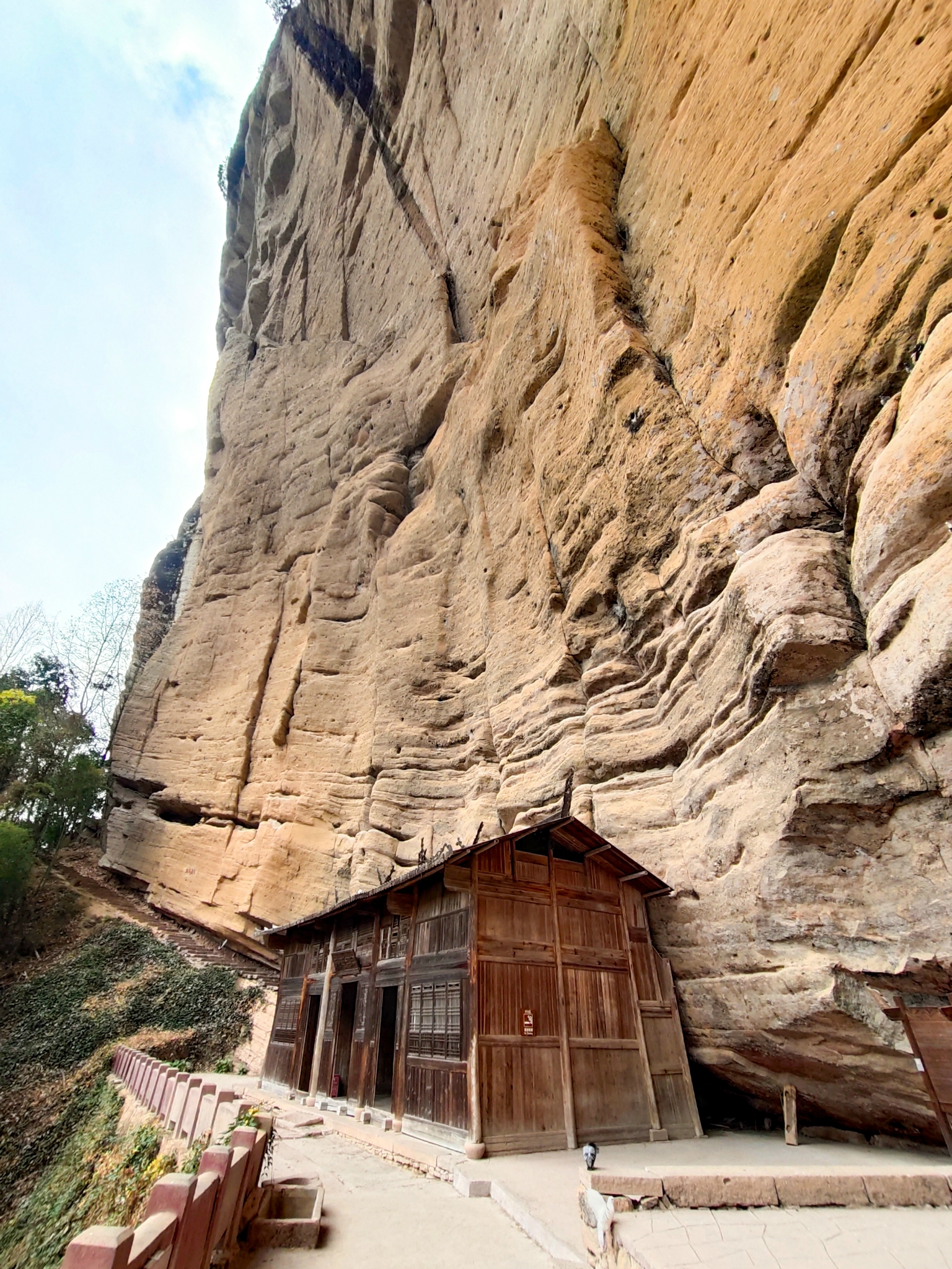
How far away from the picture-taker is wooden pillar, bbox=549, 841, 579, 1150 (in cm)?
763

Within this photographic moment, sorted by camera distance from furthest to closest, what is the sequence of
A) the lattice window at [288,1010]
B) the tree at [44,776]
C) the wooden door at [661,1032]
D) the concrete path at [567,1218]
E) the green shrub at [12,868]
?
the tree at [44,776]
the green shrub at [12,868]
the lattice window at [288,1010]
the wooden door at [661,1032]
the concrete path at [567,1218]

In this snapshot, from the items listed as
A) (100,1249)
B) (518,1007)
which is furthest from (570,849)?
(100,1249)

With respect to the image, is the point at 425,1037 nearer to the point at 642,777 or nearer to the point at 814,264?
the point at 642,777

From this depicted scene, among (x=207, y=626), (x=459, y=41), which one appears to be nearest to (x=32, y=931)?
(x=207, y=626)

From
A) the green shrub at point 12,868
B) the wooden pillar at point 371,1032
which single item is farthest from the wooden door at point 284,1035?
the green shrub at point 12,868

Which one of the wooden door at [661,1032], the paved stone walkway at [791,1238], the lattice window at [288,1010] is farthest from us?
the lattice window at [288,1010]

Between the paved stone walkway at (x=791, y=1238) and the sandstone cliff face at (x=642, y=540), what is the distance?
8.30 feet

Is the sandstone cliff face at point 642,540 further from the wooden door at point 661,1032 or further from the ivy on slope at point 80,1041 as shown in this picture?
the ivy on slope at point 80,1041

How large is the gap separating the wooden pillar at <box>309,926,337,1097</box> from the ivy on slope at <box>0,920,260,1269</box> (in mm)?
3151

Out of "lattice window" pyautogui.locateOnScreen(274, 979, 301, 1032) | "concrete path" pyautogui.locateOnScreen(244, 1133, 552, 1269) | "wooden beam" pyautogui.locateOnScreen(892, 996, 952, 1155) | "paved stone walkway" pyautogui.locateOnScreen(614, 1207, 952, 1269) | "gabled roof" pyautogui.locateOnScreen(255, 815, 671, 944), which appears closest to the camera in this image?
"paved stone walkway" pyautogui.locateOnScreen(614, 1207, 952, 1269)

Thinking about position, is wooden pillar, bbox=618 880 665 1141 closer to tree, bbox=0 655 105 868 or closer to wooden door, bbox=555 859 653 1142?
wooden door, bbox=555 859 653 1142

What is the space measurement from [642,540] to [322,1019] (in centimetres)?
1017

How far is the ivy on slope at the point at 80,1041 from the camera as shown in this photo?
10.8 meters

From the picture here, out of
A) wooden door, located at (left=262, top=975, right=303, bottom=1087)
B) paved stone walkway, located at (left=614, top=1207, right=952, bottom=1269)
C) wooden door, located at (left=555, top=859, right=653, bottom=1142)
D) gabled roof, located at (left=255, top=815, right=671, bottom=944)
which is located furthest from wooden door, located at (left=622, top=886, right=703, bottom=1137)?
wooden door, located at (left=262, top=975, right=303, bottom=1087)
